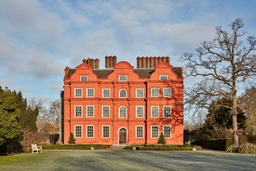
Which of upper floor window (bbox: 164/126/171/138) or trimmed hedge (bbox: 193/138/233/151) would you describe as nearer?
trimmed hedge (bbox: 193/138/233/151)

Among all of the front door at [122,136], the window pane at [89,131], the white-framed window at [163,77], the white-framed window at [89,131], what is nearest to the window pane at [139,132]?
the front door at [122,136]

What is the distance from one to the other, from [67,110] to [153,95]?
12.5 meters

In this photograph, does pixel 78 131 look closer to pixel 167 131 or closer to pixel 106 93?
pixel 106 93

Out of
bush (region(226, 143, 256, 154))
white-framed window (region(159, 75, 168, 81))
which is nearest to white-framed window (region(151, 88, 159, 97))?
white-framed window (region(159, 75, 168, 81))

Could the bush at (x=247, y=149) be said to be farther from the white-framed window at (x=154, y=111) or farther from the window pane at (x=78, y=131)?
the window pane at (x=78, y=131)

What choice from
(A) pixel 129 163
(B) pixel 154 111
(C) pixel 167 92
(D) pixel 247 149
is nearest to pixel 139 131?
(B) pixel 154 111

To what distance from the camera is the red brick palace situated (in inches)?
1628

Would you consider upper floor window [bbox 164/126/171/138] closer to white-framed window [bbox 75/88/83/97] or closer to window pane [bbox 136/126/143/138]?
window pane [bbox 136/126/143/138]

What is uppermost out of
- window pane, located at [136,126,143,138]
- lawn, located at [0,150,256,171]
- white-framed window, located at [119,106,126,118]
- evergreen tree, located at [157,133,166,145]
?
white-framed window, located at [119,106,126,118]

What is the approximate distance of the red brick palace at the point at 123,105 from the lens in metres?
41.3

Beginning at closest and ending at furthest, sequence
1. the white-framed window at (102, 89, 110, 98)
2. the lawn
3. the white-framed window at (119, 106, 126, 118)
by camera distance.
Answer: the lawn → the white-framed window at (119, 106, 126, 118) → the white-framed window at (102, 89, 110, 98)

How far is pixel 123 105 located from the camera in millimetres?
42469

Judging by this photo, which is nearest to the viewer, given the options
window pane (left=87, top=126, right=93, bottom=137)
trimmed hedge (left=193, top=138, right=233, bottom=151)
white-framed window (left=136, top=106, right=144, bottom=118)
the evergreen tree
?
trimmed hedge (left=193, top=138, right=233, bottom=151)

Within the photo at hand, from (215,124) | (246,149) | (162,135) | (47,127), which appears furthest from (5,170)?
(47,127)
